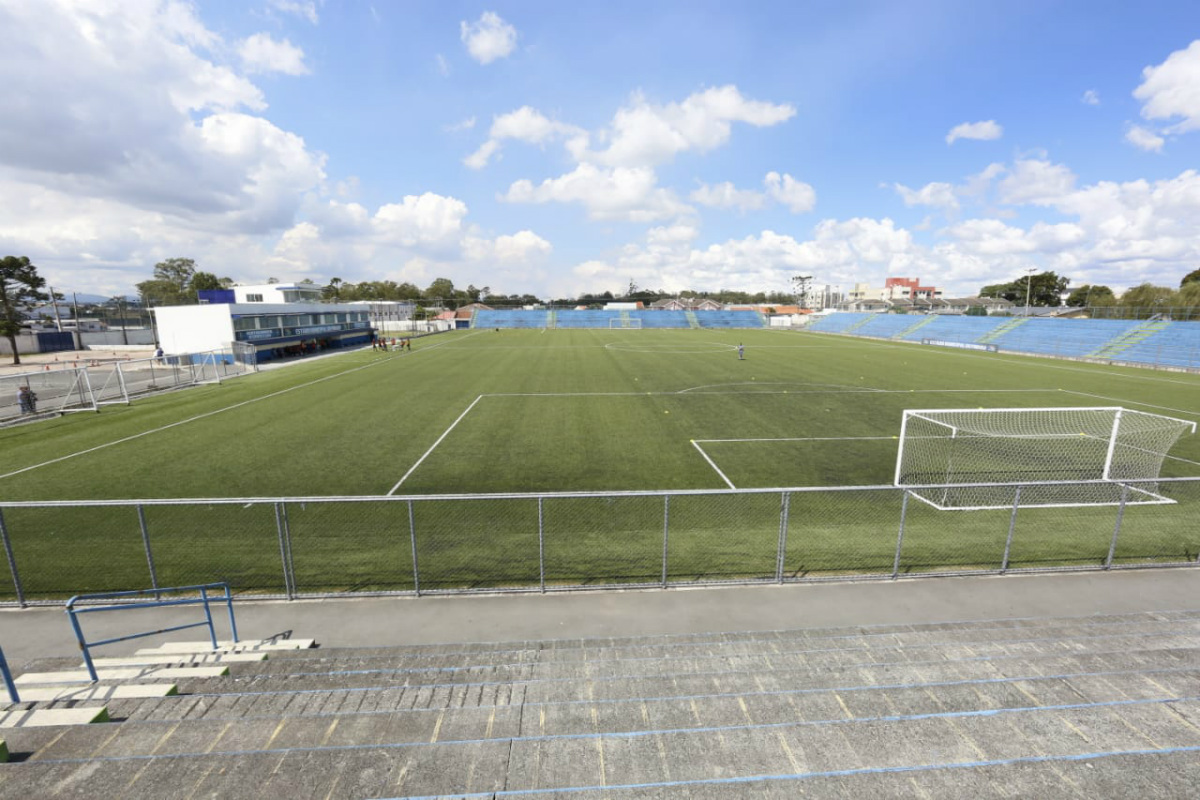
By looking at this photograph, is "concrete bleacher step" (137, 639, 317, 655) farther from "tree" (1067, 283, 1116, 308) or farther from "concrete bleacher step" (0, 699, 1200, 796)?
"tree" (1067, 283, 1116, 308)

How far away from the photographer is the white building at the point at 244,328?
43.8m

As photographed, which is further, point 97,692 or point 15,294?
point 15,294

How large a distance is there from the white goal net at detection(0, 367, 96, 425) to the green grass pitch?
154 centimetres

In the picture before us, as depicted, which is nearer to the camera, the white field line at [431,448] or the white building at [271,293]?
the white field line at [431,448]

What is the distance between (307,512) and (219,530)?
1641mm

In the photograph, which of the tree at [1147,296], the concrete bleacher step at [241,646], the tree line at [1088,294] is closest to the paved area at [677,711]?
the concrete bleacher step at [241,646]

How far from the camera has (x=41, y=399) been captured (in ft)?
89.2

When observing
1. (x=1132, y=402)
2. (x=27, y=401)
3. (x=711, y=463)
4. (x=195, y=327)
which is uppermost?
Result: (x=195, y=327)

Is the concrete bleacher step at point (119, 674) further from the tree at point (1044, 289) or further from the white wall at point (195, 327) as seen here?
the tree at point (1044, 289)

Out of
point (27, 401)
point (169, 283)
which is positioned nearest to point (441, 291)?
point (169, 283)

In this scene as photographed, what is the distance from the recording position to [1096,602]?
7.85 metres

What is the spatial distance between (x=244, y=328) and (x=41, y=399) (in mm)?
18888

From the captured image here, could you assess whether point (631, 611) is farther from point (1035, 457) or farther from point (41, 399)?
point (41, 399)

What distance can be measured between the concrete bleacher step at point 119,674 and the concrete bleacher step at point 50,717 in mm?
900
